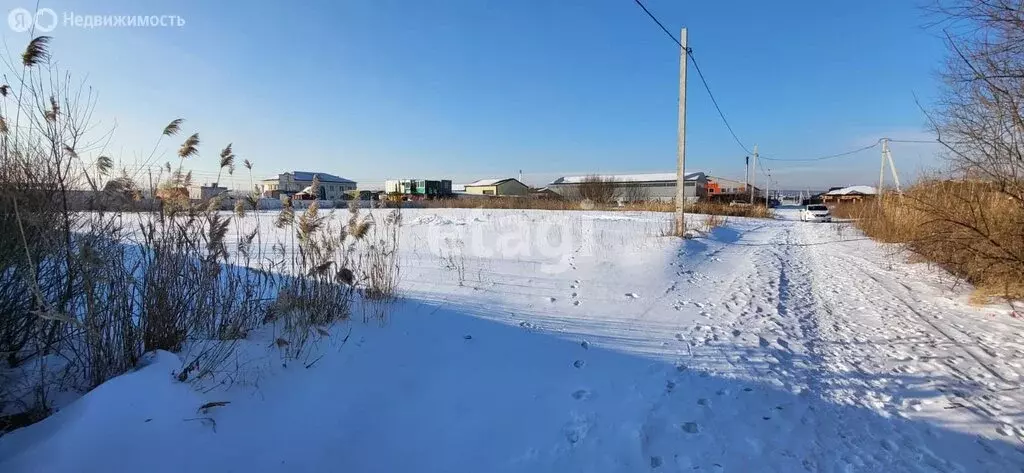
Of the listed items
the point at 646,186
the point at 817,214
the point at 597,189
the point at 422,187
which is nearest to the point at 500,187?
the point at 422,187

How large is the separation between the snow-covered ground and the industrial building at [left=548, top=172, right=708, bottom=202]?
44780 millimetres

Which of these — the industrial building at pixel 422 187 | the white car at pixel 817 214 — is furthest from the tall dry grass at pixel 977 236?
the industrial building at pixel 422 187

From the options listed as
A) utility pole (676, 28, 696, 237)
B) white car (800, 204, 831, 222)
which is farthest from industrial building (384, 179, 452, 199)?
utility pole (676, 28, 696, 237)

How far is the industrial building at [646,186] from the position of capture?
51.1 m

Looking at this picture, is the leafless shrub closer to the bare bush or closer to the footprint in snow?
the bare bush

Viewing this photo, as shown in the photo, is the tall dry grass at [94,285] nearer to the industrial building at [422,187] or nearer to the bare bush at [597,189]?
the bare bush at [597,189]

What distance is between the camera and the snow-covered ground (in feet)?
7.62

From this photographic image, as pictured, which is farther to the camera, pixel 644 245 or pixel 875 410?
pixel 644 245

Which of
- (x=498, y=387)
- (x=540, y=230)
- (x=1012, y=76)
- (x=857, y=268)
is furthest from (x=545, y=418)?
(x=540, y=230)

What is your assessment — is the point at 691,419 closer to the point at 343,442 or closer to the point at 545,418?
the point at 545,418

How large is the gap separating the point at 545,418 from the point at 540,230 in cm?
1146

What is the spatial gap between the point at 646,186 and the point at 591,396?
6206cm

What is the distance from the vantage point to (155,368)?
253 cm

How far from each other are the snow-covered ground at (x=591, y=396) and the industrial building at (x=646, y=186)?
4478 cm
